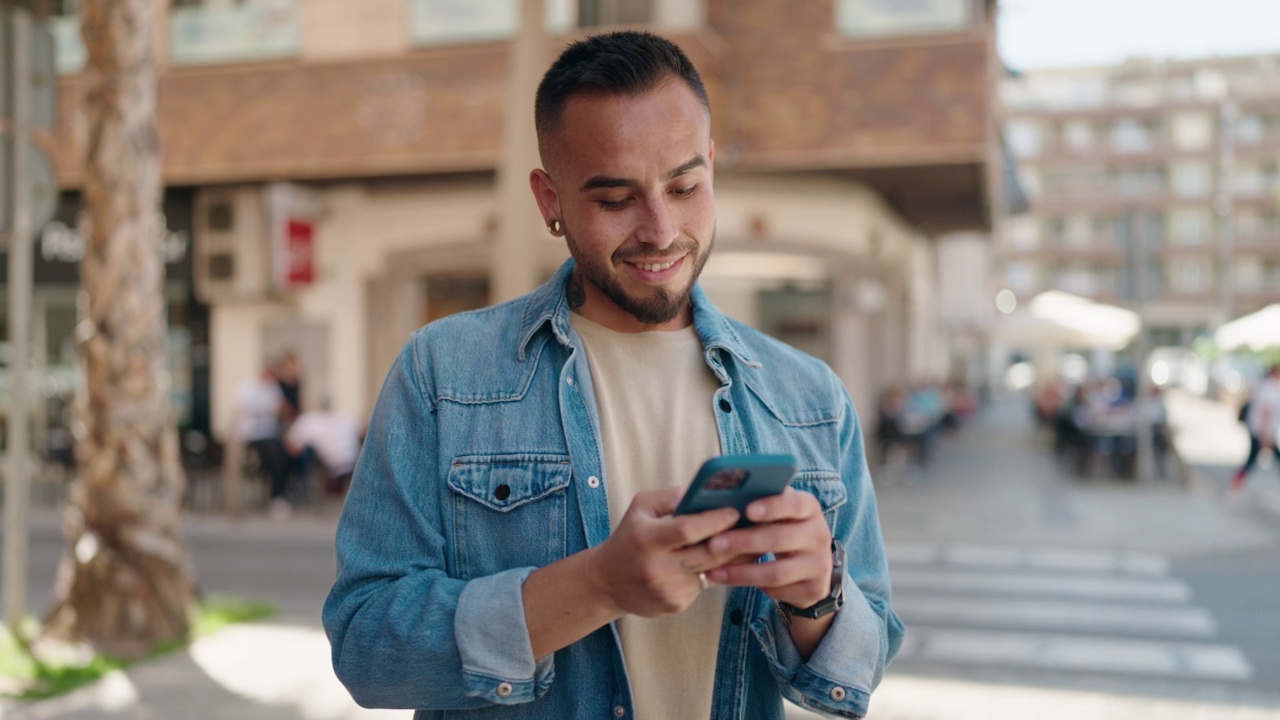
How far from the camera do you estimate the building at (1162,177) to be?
77.4 m

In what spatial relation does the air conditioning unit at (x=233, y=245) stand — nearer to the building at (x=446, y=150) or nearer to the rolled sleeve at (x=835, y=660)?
the building at (x=446, y=150)

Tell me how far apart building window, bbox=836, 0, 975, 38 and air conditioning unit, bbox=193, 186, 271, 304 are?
26.2 ft

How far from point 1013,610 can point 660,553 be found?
7573 millimetres

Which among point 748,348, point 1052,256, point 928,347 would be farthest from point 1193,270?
point 748,348

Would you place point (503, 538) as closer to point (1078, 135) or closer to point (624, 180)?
point (624, 180)

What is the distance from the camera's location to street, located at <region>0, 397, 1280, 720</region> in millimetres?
5957

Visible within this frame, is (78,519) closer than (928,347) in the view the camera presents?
Yes

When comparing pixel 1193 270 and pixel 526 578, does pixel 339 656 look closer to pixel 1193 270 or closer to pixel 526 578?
pixel 526 578

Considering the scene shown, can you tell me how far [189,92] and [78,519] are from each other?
10.6 meters

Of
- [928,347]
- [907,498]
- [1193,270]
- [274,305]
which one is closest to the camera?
[907,498]

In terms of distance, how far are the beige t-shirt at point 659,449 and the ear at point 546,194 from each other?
0.16m

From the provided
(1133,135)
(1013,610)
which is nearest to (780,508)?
(1013,610)

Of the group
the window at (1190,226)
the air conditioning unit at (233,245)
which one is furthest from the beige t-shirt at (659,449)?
the window at (1190,226)

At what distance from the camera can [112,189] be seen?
677 centimetres
